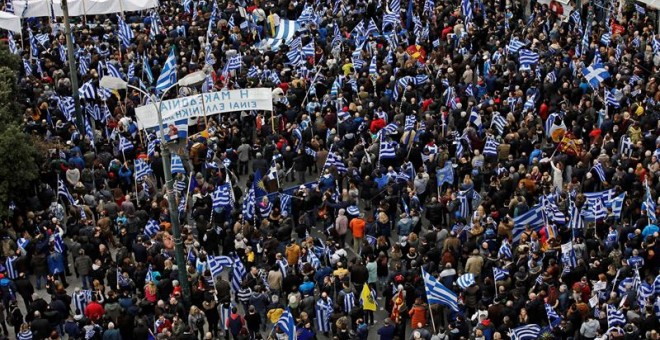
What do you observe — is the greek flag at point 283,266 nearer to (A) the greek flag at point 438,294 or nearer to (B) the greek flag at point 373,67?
(A) the greek flag at point 438,294

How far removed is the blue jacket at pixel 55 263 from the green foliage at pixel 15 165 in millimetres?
2447

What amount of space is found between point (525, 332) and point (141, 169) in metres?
12.2

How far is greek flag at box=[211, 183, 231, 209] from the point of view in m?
32.3

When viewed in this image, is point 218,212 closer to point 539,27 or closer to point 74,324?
point 74,324

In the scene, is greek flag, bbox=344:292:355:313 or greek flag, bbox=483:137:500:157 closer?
greek flag, bbox=344:292:355:313

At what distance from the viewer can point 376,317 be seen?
97.6ft

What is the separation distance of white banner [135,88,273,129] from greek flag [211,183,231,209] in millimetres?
4732

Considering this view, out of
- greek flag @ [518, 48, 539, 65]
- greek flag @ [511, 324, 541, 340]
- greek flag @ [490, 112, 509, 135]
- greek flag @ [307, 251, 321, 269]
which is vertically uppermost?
greek flag @ [518, 48, 539, 65]

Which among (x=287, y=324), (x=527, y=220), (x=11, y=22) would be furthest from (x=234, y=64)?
(x=287, y=324)

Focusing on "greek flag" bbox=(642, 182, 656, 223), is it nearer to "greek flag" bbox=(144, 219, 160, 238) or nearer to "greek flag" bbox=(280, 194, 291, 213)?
"greek flag" bbox=(280, 194, 291, 213)

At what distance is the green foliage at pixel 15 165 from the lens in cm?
3316

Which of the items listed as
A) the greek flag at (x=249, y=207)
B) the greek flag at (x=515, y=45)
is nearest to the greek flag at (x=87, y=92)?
the greek flag at (x=249, y=207)

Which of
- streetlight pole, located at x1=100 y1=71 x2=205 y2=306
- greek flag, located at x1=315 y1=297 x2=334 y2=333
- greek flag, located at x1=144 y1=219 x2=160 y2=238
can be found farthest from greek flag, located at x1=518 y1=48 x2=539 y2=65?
streetlight pole, located at x1=100 y1=71 x2=205 y2=306

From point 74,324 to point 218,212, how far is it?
5.59 meters
